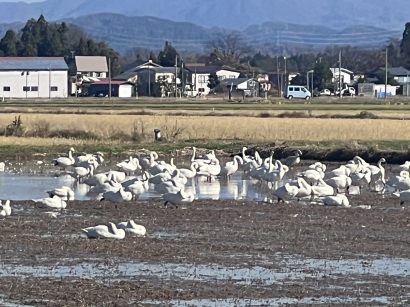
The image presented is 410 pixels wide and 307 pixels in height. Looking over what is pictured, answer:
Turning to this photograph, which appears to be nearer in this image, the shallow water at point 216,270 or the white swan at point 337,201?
the shallow water at point 216,270

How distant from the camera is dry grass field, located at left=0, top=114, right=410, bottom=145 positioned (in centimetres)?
4109

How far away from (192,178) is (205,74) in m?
108

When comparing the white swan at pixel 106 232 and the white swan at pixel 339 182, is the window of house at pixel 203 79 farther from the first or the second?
the white swan at pixel 106 232

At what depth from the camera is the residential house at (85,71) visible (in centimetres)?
12531

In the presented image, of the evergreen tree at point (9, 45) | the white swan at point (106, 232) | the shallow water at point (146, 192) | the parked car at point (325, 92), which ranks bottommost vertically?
the parked car at point (325, 92)

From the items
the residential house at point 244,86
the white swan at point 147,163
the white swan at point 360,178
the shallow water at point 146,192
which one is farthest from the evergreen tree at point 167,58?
the white swan at point 360,178

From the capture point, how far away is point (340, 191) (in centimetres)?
2598

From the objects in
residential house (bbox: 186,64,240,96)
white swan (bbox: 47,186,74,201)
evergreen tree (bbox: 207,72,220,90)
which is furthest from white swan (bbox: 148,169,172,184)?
evergreen tree (bbox: 207,72,220,90)

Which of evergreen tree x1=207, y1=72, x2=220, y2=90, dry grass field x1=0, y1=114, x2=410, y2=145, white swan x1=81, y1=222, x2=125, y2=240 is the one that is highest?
white swan x1=81, y1=222, x2=125, y2=240

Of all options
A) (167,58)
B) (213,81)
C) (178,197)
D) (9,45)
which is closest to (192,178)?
(178,197)

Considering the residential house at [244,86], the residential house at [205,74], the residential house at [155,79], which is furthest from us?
the residential house at [205,74]

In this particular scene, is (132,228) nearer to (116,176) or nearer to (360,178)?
(116,176)

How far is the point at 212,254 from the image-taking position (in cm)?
1636

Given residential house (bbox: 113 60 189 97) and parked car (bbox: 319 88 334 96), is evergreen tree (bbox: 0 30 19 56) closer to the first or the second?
residential house (bbox: 113 60 189 97)
